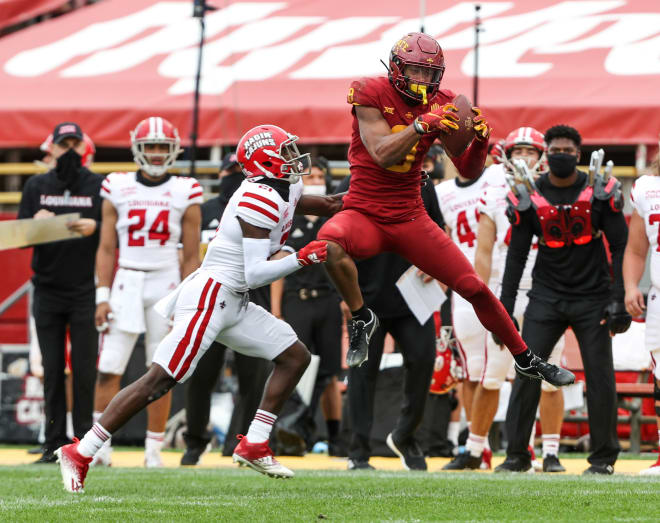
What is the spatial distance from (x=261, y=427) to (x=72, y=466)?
2.89ft

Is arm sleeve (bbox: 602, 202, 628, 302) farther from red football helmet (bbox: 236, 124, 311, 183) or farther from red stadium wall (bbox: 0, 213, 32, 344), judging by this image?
red stadium wall (bbox: 0, 213, 32, 344)

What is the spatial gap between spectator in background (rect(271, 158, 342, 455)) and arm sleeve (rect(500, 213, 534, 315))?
2114mm

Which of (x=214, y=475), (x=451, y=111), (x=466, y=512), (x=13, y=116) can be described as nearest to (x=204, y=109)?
(x=13, y=116)

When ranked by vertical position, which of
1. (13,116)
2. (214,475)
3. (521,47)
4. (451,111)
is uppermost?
(521,47)

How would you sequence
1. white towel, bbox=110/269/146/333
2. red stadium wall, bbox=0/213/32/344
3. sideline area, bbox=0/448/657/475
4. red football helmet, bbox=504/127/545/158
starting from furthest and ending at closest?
red stadium wall, bbox=0/213/32/344 < red football helmet, bbox=504/127/545/158 < sideline area, bbox=0/448/657/475 < white towel, bbox=110/269/146/333

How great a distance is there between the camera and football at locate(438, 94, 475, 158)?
5.95 meters

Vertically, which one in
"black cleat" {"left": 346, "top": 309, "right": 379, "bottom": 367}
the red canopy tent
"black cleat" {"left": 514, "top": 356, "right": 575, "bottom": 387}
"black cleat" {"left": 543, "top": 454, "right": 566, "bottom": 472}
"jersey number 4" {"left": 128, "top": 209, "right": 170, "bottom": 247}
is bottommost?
"black cleat" {"left": 543, "top": 454, "right": 566, "bottom": 472}

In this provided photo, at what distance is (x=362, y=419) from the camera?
7.95 meters

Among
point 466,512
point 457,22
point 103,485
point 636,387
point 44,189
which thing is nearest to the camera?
point 466,512

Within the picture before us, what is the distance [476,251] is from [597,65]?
21.6 ft

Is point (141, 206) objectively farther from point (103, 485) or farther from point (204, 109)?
point (204, 109)

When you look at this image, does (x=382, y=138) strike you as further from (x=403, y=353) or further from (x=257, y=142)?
(x=403, y=353)

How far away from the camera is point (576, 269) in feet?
24.7

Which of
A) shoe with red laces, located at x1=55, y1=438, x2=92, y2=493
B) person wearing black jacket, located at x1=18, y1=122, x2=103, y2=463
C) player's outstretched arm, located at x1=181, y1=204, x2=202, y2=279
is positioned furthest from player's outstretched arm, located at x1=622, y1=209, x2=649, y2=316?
person wearing black jacket, located at x1=18, y1=122, x2=103, y2=463
